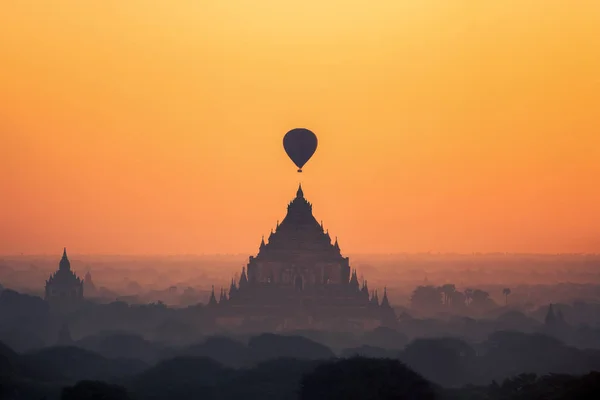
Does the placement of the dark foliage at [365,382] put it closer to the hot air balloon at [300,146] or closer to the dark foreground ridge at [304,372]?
the dark foreground ridge at [304,372]

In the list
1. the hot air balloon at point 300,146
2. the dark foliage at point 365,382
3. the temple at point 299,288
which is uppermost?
the hot air balloon at point 300,146

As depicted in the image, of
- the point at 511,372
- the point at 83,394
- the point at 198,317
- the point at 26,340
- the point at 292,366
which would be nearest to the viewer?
the point at 83,394

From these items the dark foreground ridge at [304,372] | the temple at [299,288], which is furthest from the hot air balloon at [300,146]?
the dark foreground ridge at [304,372]

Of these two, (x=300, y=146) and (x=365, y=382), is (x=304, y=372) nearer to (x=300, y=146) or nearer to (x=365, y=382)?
(x=365, y=382)

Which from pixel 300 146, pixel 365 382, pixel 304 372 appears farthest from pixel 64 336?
pixel 365 382

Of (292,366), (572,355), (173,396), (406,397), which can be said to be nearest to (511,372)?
(572,355)

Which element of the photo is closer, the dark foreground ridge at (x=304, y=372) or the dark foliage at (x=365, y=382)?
the dark foliage at (x=365, y=382)

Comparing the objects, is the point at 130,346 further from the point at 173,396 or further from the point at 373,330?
A: the point at 173,396
